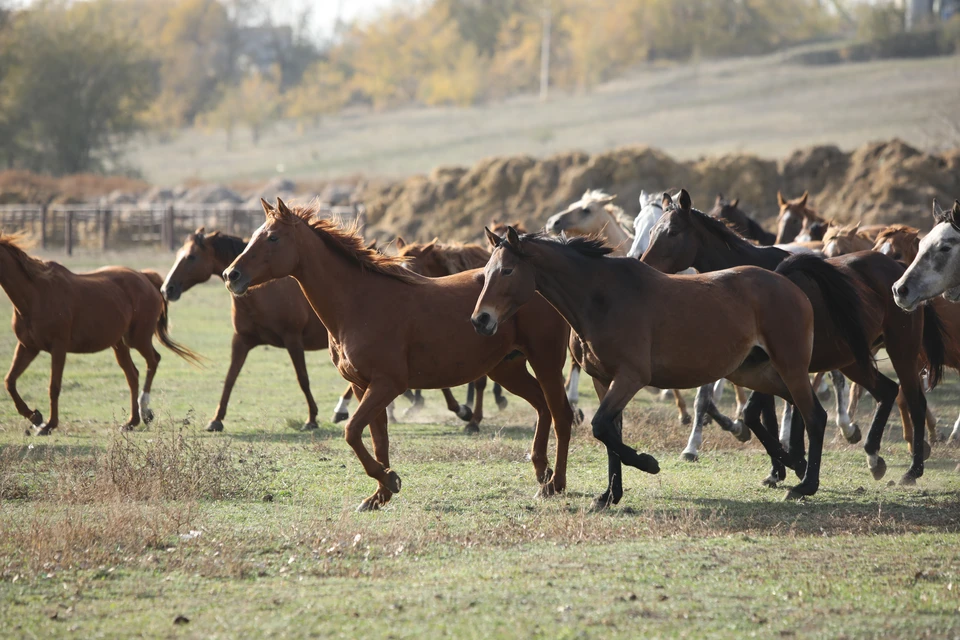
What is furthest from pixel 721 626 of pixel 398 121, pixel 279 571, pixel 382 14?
pixel 382 14

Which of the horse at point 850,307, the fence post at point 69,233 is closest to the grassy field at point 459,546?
the horse at point 850,307

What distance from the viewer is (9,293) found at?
11836 millimetres

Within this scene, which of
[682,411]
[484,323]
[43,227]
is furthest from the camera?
[43,227]

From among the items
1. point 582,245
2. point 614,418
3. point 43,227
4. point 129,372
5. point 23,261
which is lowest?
point 43,227

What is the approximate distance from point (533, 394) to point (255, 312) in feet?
15.6

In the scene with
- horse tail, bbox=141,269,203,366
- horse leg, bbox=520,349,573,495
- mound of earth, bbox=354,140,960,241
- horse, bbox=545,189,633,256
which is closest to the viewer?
horse leg, bbox=520,349,573,495

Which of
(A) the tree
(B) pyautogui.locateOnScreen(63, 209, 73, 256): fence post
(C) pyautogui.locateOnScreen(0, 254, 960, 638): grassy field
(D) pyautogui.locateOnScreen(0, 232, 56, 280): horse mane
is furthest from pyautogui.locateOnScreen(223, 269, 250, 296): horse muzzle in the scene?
(A) the tree

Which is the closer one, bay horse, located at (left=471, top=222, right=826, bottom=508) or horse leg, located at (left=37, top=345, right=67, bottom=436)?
bay horse, located at (left=471, top=222, right=826, bottom=508)

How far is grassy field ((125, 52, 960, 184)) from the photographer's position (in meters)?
59.3

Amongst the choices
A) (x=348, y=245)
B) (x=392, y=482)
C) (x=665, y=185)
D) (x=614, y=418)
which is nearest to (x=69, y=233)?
(x=665, y=185)

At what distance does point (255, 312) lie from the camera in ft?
41.3

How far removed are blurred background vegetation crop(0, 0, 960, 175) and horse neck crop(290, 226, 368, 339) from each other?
2322 inches

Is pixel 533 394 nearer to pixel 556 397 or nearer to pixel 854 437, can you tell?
pixel 556 397

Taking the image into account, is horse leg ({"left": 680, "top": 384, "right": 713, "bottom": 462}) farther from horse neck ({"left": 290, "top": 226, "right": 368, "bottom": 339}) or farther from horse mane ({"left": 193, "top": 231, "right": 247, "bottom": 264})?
horse mane ({"left": 193, "top": 231, "right": 247, "bottom": 264})
